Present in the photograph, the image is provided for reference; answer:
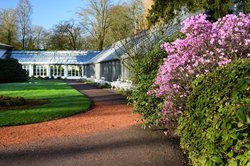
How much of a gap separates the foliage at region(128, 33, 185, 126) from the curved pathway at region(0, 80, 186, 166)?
0.45m

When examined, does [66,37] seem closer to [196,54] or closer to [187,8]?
[187,8]

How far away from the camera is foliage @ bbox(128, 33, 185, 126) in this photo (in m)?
8.24

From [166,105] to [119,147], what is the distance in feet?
4.34

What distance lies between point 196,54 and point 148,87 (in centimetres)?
205

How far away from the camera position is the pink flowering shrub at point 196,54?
6.66m

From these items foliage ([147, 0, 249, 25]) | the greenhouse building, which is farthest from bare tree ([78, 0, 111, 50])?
foliage ([147, 0, 249, 25])

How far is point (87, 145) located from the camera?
7.15 meters

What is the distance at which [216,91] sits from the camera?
13.0ft

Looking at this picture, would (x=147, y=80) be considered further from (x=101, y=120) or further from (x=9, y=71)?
(x=9, y=71)

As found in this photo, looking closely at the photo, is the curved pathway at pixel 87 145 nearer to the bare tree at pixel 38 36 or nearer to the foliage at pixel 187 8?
the foliage at pixel 187 8

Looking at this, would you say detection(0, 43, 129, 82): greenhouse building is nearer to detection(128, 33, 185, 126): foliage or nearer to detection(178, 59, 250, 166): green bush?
detection(128, 33, 185, 126): foliage

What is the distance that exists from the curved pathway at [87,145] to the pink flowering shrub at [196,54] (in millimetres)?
839

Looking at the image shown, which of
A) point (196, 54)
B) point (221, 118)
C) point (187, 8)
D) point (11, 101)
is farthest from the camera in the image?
point (187, 8)

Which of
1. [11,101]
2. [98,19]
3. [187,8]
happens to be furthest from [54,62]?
[11,101]
